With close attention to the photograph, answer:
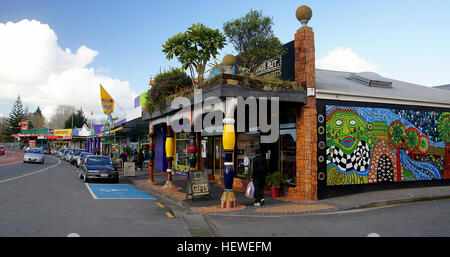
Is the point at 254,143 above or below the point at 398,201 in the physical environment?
above

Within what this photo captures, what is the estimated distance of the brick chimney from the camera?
10898 mm

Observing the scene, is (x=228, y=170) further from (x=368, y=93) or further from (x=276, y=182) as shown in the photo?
(x=368, y=93)

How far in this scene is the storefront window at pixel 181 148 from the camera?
20.3m

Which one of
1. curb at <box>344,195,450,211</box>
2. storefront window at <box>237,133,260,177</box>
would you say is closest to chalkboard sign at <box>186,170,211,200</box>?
storefront window at <box>237,133,260,177</box>

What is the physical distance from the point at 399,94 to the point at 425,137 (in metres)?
2.06

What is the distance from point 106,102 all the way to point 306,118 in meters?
22.1

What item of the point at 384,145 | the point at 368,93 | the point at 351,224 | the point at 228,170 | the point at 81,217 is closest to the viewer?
the point at 351,224

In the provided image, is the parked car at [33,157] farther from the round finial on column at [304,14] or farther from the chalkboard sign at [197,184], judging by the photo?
the round finial on column at [304,14]

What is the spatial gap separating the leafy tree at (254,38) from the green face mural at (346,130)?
10.6 feet

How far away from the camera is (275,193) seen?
11570 mm

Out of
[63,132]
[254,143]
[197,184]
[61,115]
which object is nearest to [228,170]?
[197,184]

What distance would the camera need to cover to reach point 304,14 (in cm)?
1123

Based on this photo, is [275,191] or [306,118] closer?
[306,118]

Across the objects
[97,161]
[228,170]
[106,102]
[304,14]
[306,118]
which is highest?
[304,14]
